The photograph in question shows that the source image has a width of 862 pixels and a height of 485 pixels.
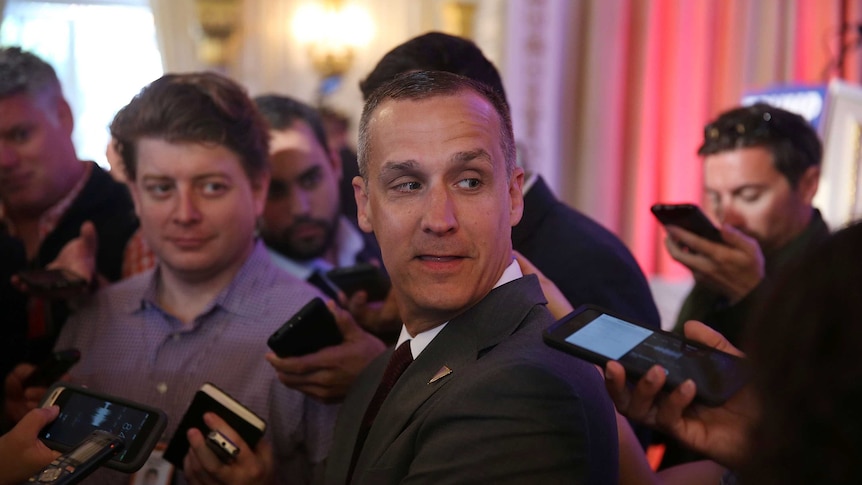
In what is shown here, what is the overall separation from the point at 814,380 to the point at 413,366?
0.69m

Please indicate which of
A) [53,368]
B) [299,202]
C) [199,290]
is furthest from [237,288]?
[299,202]

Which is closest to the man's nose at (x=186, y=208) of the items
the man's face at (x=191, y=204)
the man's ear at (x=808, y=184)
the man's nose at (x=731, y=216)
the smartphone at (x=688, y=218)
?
the man's face at (x=191, y=204)

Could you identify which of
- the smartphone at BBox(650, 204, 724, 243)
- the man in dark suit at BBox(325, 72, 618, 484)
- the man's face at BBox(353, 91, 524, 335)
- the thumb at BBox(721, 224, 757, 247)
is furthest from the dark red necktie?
the thumb at BBox(721, 224, 757, 247)

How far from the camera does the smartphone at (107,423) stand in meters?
1.44

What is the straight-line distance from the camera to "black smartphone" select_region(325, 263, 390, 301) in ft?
7.50

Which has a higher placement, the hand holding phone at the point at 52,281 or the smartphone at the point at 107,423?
the hand holding phone at the point at 52,281

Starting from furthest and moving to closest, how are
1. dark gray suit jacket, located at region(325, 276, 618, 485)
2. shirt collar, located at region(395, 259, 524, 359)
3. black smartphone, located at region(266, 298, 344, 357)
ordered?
black smartphone, located at region(266, 298, 344, 357) < shirt collar, located at region(395, 259, 524, 359) < dark gray suit jacket, located at region(325, 276, 618, 485)

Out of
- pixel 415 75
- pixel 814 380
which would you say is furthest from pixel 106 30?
pixel 814 380

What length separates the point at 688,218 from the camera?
2.11 meters

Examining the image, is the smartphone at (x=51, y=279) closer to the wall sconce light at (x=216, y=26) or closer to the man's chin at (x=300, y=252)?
the man's chin at (x=300, y=252)

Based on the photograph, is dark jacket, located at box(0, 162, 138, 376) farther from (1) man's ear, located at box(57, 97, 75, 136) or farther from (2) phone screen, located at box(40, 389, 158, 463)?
→ (2) phone screen, located at box(40, 389, 158, 463)

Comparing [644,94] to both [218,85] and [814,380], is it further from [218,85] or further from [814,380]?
[814,380]

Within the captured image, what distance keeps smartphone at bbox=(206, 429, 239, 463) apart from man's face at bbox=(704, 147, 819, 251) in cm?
167

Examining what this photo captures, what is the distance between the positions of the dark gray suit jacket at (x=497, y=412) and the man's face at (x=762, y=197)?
142 cm
